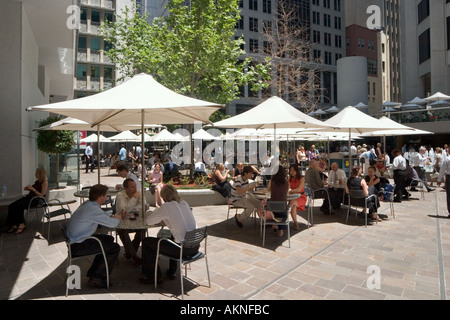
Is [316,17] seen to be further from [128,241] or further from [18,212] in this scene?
[128,241]

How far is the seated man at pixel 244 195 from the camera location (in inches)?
269

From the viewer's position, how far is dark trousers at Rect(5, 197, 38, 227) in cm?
673

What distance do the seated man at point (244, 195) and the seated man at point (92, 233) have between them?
10.6 ft

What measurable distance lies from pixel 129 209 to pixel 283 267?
2.44m

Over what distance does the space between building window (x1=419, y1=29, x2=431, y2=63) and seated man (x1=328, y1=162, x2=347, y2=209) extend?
30772mm

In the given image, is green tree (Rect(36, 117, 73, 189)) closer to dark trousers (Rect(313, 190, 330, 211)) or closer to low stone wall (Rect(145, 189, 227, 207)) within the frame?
low stone wall (Rect(145, 189, 227, 207))

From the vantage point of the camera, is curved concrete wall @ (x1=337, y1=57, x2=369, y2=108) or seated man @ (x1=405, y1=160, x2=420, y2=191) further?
curved concrete wall @ (x1=337, y1=57, x2=369, y2=108)

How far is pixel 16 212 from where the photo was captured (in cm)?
676

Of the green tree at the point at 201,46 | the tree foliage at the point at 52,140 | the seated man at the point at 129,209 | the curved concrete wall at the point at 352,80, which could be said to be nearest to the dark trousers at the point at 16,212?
the tree foliage at the point at 52,140

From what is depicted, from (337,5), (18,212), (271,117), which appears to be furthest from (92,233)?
(337,5)

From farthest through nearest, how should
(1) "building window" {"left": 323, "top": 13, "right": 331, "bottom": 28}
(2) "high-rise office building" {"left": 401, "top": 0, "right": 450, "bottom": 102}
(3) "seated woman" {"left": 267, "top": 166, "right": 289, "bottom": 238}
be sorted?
(1) "building window" {"left": 323, "top": 13, "right": 331, "bottom": 28}
(2) "high-rise office building" {"left": 401, "top": 0, "right": 450, "bottom": 102}
(3) "seated woman" {"left": 267, "top": 166, "right": 289, "bottom": 238}

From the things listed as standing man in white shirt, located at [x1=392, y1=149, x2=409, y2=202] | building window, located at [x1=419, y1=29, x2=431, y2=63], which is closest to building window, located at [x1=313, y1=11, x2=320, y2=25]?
building window, located at [x1=419, y1=29, x2=431, y2=63]

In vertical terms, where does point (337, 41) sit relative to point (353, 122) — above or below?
above
